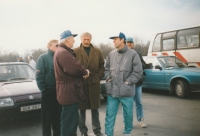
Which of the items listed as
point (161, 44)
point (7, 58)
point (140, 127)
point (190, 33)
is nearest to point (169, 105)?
point (140, 127)

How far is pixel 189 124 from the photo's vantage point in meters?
4.66

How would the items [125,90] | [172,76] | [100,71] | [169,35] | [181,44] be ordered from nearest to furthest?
[125,90] < [100,71] < [172,76] < [181,44] < [169,35]

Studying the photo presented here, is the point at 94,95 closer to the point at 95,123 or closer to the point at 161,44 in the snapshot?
the point at 95,123

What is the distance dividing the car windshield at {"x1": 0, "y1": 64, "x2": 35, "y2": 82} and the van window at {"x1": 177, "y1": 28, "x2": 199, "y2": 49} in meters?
7.90

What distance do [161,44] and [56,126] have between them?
31.4 feet

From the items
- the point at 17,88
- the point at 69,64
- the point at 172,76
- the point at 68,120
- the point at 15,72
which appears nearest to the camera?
the point at 69,64

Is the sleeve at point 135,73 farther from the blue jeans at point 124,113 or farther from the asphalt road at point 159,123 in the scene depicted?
the asphalt road at point 159,123

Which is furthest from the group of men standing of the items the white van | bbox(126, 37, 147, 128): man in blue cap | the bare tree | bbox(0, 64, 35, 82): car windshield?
the bare tree

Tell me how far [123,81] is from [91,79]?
626 millimetres

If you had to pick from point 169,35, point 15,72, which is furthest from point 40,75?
point 169,35

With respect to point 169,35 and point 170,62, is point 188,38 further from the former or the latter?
point 170,62

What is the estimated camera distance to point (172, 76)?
8.17 m

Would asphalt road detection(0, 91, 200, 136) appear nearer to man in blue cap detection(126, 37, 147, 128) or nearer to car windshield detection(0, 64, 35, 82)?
man in blue cap detection(126, 37, 147, 128)

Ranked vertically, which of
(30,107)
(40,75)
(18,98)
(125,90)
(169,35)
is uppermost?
(169,35)
